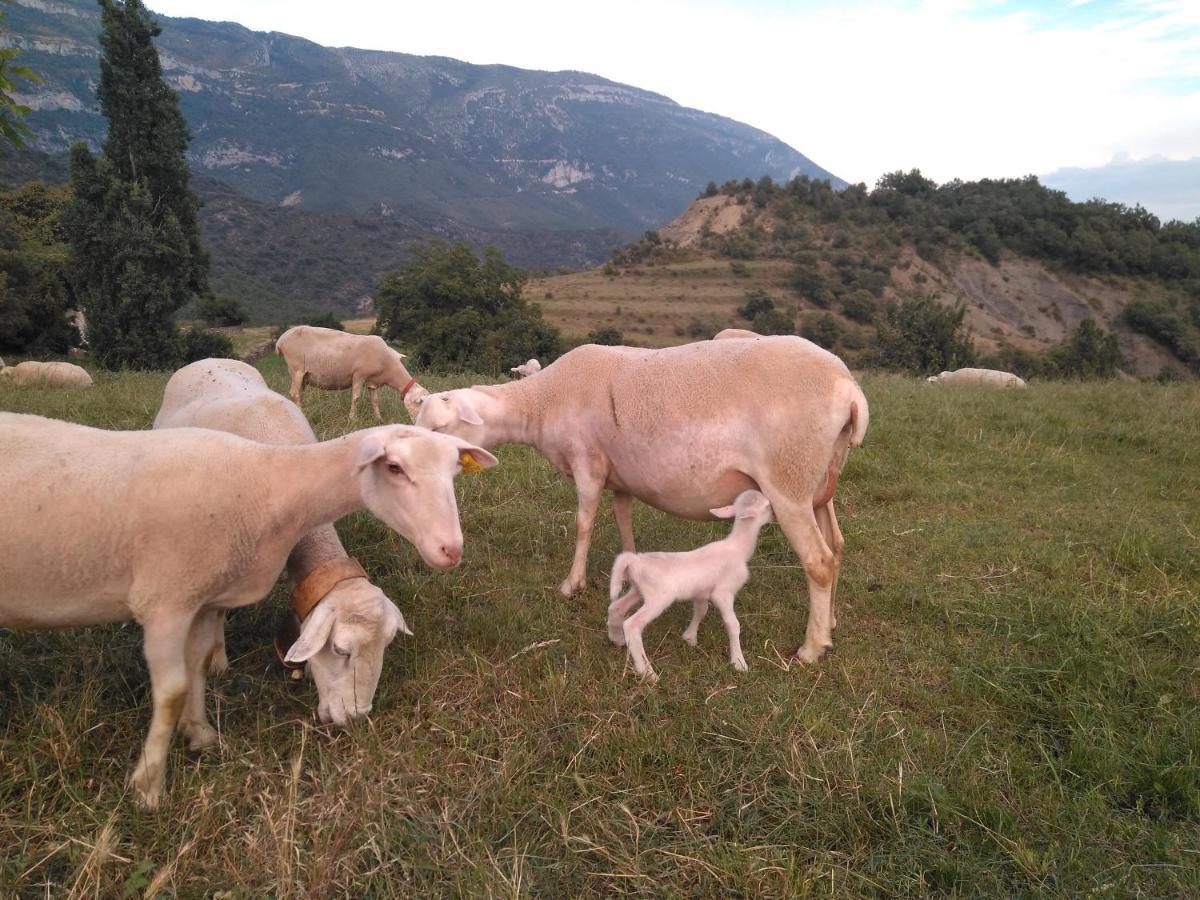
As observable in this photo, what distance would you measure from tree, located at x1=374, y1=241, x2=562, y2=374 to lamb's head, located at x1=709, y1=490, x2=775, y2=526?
29.6 meters

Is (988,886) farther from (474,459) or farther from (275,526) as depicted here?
(275,526)

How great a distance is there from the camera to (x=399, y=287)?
41.1m

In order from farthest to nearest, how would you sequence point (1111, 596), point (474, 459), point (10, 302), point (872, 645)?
point (10, 302), point (1111, 596), point (872, 645), point (474, 459)

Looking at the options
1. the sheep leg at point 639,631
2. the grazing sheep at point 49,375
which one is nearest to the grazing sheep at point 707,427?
the sheep leg at point 639,631

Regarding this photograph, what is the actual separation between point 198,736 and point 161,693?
52 centimetres

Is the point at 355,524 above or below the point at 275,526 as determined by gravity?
below

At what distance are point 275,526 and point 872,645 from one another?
3.84 m

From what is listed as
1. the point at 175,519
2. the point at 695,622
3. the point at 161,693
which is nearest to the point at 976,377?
the point at 695,622

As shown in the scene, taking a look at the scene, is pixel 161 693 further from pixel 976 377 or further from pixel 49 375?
pixel 976 377

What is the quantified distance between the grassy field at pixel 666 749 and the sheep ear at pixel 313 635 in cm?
47

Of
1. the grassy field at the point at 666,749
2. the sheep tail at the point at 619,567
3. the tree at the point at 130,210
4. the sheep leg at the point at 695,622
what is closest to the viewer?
the grassy field at the point at 666,749

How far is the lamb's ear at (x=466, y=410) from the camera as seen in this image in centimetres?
523

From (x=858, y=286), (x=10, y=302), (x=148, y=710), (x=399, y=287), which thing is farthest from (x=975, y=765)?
(x=858, y=286)

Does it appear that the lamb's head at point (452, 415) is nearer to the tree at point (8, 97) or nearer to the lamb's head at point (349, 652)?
the lamb's head at point (349, 652)
